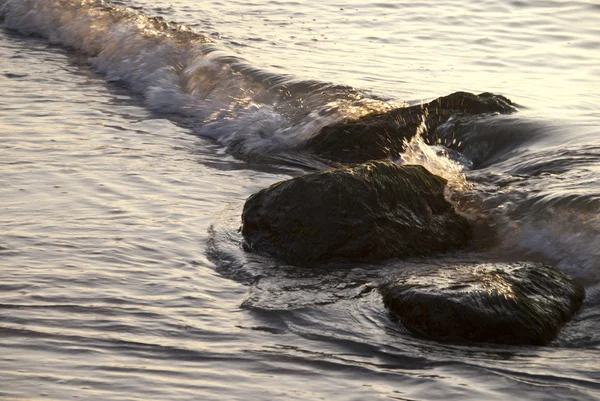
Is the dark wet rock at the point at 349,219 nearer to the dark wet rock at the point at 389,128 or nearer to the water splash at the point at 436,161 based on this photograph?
the water splash at the point at 436,161

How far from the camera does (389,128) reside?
867cm

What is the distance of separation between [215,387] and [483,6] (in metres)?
12.7

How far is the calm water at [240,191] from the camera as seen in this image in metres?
4.21

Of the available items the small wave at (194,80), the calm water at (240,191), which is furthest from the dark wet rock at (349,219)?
the small wave at (194,80)

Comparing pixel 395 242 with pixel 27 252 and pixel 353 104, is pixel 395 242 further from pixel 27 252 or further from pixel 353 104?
pixel 353 104

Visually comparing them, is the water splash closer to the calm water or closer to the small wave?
the calm water

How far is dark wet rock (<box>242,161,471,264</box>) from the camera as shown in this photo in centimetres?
578

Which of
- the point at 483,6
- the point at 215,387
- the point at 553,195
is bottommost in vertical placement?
the point at 215,387

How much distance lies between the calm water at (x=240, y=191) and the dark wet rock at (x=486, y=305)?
0.09 meters

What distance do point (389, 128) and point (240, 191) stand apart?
1.89m

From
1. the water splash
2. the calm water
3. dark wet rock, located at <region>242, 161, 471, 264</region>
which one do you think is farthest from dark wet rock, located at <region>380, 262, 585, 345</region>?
the water splash

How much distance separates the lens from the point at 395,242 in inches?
228

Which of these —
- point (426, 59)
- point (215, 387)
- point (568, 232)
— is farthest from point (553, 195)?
point (426, 59)

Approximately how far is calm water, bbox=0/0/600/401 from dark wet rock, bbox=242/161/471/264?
196mm
